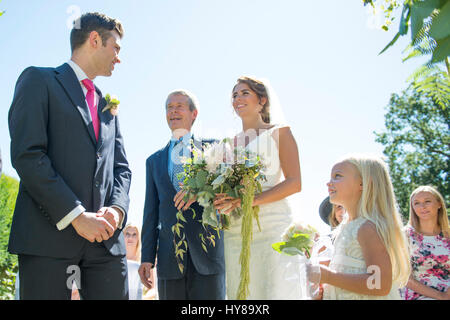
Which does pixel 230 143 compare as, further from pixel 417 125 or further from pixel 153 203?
pixel 417 125

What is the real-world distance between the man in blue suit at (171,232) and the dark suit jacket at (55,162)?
0.80 m

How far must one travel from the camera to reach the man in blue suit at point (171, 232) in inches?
168

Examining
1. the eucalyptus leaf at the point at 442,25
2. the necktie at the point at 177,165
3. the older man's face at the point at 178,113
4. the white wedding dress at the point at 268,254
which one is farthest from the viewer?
the older man's face at the point at 178,113

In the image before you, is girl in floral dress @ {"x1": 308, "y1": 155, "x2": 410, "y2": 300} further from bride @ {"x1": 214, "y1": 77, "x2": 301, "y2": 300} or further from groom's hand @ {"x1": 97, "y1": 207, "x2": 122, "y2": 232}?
groom's hand @ {"x1": 97, "y1": 207, "x2": 122, "y2": 232}

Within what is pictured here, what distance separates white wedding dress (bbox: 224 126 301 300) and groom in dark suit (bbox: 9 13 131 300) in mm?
1096

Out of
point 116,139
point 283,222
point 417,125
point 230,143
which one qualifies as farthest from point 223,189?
point 417,125

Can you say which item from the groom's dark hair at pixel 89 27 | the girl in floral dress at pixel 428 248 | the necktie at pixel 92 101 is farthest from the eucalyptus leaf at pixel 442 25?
the girl in floral dress at pixel 428 248

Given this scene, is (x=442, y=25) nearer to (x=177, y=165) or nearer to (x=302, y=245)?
(x=302, y=245)

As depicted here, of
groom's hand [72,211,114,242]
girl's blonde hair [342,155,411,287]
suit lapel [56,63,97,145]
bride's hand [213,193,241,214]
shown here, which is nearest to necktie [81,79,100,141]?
suit lapel [56,63,97,145]

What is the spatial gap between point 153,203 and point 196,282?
1040 millimetres

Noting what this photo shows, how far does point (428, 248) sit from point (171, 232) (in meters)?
3.41

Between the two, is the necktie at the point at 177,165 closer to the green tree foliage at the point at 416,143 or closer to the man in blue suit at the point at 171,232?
the man in blue suit at the point at 171,232

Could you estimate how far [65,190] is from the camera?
3.15m
